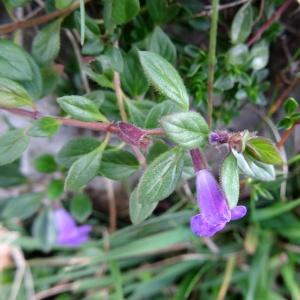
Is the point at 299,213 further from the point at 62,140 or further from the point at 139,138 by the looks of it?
the point at 139,138

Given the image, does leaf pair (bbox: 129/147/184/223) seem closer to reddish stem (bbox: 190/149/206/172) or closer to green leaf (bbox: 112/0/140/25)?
reddish stem (bbox: 190/149/206/172)

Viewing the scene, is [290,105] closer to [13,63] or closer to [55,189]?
[13,63]

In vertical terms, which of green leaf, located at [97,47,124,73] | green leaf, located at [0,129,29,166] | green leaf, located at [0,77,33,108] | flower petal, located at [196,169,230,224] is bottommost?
green leaf, located at [0,129,29,166]

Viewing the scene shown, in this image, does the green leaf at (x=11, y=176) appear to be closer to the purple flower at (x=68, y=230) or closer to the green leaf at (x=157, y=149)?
the purple flower at (x=68, y=230)

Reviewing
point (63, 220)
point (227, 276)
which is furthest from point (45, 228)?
point (227, 276)

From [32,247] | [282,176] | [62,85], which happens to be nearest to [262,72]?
[282,176]

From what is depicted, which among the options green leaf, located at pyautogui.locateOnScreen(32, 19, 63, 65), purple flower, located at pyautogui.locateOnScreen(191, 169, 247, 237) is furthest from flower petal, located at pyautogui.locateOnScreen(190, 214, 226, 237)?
green leaf, located at pyautogui.locateOnScreen(32, 19, 63, 65)

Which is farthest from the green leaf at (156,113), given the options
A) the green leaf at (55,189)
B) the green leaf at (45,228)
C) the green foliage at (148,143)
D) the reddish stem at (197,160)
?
the green leaf at (45,228)

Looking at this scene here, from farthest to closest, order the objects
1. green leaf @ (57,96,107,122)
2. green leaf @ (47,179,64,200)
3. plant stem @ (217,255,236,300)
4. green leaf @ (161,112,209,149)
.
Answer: plant stem @ (217,255,236,300) < green leaf @ (47,179,64,200) < green leaf @ (57,96,107,122) < green leaf @ (161,112,209,149)
